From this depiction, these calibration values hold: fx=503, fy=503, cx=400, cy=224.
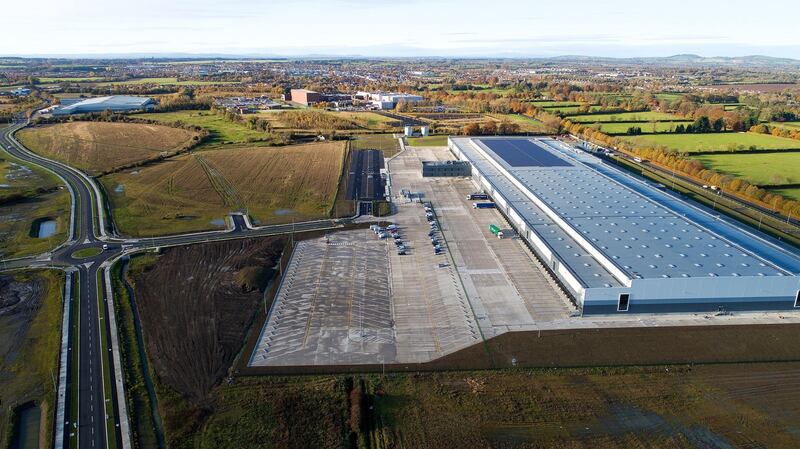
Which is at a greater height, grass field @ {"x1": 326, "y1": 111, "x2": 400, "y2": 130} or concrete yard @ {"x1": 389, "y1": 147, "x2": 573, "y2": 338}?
grass field @ {"x1": 326, "y1": 111, "x2": 400, "y2": 130}

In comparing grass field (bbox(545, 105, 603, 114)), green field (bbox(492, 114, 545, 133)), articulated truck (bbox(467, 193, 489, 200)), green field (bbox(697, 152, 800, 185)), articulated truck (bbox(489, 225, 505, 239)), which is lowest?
articulated truck (bbox(489, 225, 505, 239))

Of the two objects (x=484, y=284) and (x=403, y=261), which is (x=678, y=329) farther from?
(x=403, y=261)

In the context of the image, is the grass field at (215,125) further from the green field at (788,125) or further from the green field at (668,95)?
the green field at (668,95)

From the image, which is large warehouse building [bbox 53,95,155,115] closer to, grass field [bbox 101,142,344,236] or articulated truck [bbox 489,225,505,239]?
grass field [bbox 101,142,344,236]

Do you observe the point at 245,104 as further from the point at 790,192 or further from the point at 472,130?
the point at 790,192

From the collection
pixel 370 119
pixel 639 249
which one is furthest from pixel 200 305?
pixel 370 119

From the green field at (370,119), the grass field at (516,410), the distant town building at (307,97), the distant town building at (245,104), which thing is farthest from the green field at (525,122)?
the grass field at (516,410)

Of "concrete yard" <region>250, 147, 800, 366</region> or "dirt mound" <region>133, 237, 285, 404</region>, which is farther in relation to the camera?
"concrete yard" <region>250, 147, 800, 366</region>

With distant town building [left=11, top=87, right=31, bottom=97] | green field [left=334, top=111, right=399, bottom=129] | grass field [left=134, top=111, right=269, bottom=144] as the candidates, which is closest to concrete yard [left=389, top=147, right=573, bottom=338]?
grass field [left=134, top=111, right=269, bottom=144]
